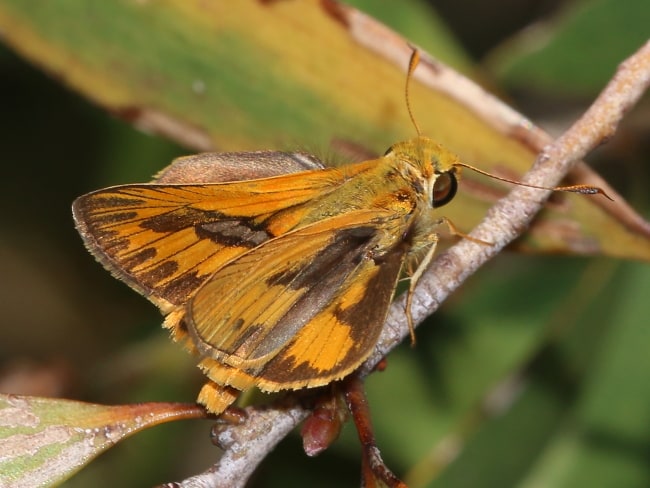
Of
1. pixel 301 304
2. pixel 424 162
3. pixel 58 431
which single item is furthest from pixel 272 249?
pixel 58 431

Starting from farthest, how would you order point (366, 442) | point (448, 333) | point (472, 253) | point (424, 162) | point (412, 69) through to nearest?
point (448, 333) < point (412, 69) < point (424, 162) < point (472, 253) < point (366, 442)

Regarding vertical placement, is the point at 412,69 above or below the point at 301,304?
above

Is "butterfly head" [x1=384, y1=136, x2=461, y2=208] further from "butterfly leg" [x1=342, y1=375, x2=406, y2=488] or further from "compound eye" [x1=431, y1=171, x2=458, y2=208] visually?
"butterfly leg" [x1=342, y1=375, x2=406, y2=488]

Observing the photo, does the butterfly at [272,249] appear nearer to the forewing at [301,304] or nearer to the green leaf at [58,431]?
the forewing at [301,304]

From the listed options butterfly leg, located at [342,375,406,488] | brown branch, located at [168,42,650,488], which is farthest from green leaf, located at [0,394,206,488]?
butterfly leg, located at [342,375,406,488]

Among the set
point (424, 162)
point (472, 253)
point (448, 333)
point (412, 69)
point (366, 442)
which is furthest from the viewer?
point (448, 333)

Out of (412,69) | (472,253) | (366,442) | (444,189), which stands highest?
(412,69)

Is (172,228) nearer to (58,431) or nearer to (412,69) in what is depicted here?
(58,431)
